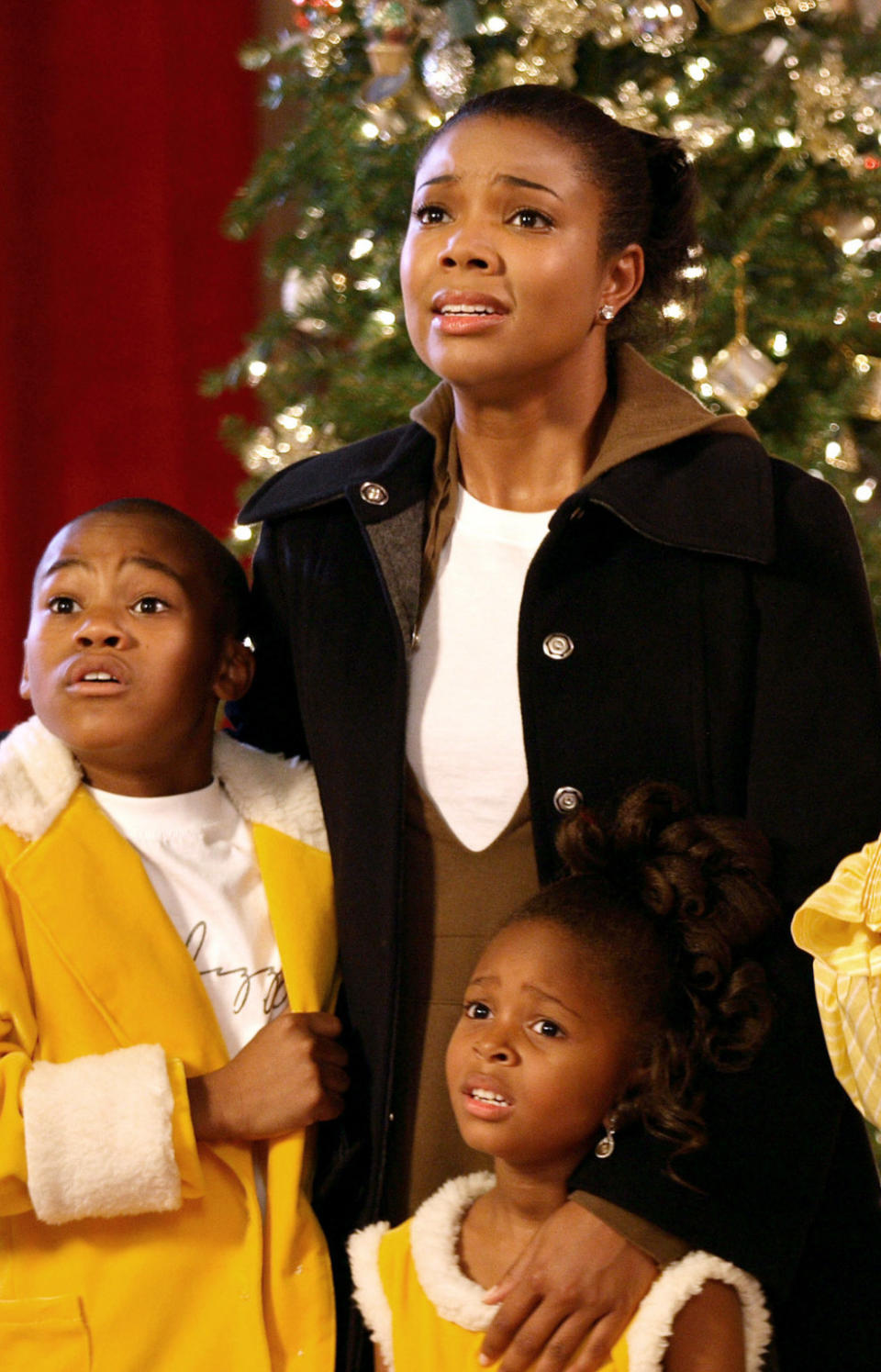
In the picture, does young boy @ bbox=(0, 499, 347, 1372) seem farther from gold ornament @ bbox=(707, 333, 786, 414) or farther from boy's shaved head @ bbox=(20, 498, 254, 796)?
gold ornament @ bbox=(707, 333, 786, 414)

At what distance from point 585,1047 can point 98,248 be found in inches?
94.0

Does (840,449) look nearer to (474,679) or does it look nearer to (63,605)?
(474,679)

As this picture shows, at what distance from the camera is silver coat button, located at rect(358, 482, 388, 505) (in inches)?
61.9

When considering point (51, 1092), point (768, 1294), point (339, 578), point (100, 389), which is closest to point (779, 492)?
point (339, 578)

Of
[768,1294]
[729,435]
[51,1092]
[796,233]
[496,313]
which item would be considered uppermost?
[796,233]

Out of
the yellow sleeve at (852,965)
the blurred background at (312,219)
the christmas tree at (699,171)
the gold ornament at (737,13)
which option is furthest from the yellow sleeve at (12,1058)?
the gold ornament at (737,13)

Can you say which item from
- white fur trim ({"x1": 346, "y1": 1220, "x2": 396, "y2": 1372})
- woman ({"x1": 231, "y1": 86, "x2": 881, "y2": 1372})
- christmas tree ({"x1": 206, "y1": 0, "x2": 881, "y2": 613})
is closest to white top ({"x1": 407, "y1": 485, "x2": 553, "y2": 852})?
woman ({"x1": 231, "y1": 86, "x2": 881, "y2": 1372})

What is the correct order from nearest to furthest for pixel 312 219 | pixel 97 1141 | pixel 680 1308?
pixel 680 1308 → pixel 97 1141 → pixel 312 219

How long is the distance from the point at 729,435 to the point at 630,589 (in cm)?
20

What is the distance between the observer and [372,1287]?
1336 millimetres

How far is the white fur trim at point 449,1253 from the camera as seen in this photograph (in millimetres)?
1262

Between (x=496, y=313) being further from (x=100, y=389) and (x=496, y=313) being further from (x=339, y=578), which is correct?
(x=100, y=389)

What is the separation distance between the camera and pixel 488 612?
1.53m

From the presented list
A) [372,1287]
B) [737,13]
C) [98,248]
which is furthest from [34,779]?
[98,248]
